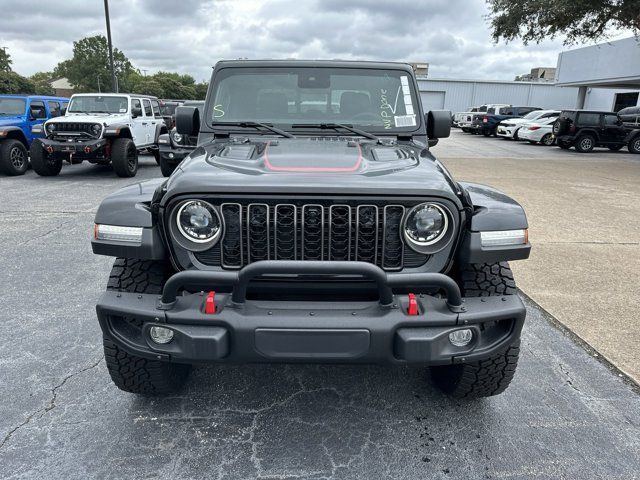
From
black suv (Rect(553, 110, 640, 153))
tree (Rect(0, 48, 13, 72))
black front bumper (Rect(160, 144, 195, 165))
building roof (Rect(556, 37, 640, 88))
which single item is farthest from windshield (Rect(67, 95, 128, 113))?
tree (Rect(0, 48, 13, 72))

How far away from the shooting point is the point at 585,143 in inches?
745

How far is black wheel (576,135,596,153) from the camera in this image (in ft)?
61.6

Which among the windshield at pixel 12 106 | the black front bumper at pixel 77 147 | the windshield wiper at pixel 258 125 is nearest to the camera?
the windshield wiper at pixel 258 125

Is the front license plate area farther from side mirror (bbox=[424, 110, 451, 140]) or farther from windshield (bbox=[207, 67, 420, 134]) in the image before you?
side mirror (bbox=[424, 110, 451, 140])

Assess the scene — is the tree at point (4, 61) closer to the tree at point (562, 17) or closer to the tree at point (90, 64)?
the tree at point (90, 64)

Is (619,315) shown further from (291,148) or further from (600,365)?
(291,148)

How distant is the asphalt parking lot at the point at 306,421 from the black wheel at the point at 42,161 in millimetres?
7994

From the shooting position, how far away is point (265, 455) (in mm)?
2297

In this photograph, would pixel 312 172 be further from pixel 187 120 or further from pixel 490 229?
pixel 187 120

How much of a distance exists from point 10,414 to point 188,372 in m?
0.91

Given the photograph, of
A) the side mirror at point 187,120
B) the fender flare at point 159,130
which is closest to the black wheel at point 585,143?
the fender flare at point 159,130

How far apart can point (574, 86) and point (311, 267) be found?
35.4m

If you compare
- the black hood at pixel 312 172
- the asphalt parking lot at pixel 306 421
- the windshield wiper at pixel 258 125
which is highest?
the windshield wiper at pixel 258 125

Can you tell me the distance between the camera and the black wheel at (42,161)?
10266mm
